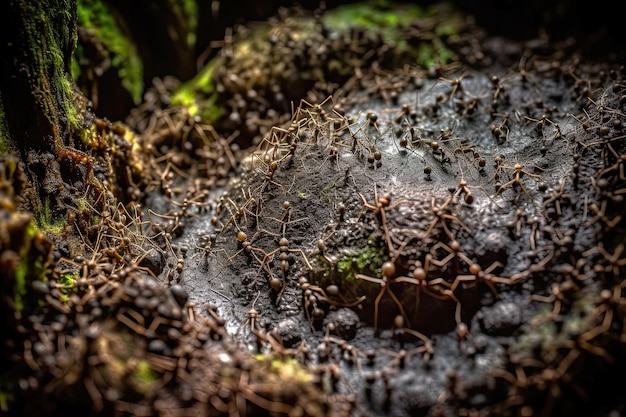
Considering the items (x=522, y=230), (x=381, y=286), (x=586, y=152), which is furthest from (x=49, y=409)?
(x=586, y=152)

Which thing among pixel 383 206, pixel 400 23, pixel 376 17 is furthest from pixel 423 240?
pixel 376 17

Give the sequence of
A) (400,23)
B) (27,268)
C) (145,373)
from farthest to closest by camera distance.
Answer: (400,23) → (27,268) → (145,373)

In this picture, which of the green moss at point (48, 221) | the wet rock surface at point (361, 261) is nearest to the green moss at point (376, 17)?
the wet rock surface at point (361, 261)

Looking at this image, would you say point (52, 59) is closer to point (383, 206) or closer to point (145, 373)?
point (145, 373)

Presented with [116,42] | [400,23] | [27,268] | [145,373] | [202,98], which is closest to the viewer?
[145,373]

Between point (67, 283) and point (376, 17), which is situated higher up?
point (376, 17)

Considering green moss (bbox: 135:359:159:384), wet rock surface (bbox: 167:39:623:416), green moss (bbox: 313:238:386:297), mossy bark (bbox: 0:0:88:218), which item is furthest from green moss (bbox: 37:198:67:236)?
green moss (bbox: 313:238:386:297)

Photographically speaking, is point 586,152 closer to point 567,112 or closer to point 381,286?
point 567,112

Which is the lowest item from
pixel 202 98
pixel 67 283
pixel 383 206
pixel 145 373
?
pixel 145 373

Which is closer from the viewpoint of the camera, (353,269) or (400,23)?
(353,269)
